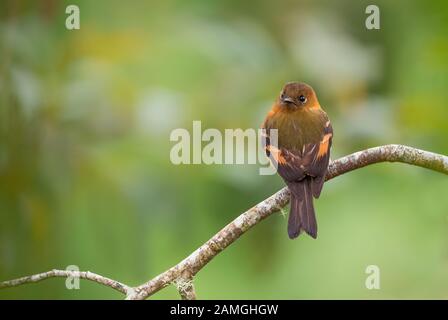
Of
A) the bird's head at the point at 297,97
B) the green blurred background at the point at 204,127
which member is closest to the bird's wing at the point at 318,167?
the green blurred background at the point at 204,127

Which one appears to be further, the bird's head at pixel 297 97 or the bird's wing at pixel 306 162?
the bird's head at pixel 297 97

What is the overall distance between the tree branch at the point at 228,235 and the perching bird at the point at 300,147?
8cm

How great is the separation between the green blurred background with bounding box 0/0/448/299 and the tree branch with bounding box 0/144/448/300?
0.59 meters

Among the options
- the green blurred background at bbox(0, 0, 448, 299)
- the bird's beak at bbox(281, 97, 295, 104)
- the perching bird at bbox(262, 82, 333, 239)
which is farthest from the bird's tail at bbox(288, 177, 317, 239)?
the bird's beak at bbox(281, 97, 295, 104)

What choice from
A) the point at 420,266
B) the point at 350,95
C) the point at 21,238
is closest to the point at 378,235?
the point at 420,266

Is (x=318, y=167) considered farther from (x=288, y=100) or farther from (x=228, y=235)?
(x=228, y=235)

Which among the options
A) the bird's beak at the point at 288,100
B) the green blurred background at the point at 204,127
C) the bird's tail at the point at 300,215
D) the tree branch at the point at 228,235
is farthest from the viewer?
the bird's beak at the point at 288,100

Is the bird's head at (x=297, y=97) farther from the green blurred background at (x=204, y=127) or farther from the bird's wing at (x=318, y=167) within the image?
the bird's wing at (x=318, y=167)

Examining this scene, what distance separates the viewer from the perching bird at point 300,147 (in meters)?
3.90

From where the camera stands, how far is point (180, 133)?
14.3ft

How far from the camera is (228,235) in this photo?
132 inches

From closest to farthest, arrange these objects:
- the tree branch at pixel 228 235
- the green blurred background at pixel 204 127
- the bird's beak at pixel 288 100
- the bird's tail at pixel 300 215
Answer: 1. the tree branch at pixel 228 235
2. the bird's tail at pixel 300 215
3. the green blurred background at pixel 204 127
4. the bird's beak at pixel 288 100

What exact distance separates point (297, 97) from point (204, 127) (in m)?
0.57

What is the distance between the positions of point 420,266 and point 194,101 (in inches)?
72.5
